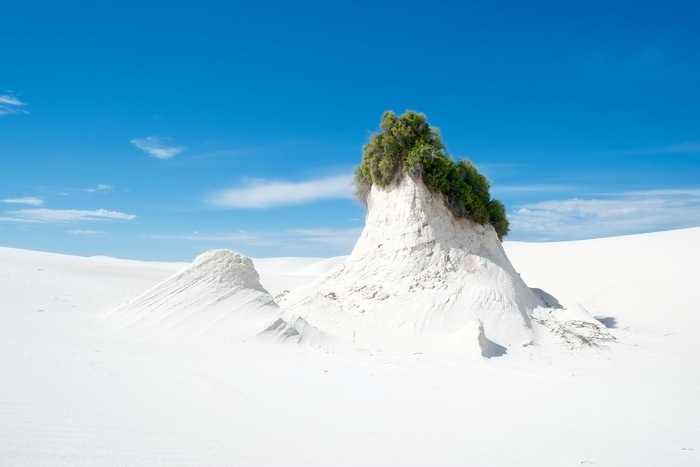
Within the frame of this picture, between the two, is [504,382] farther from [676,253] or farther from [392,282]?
[676,253]

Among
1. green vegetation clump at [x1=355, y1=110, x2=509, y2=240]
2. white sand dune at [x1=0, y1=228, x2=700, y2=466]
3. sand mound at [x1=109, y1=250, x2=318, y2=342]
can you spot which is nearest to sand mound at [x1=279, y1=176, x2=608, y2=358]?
green vegetation clump at [x1=355, y1=110, x2=509, y2=240]

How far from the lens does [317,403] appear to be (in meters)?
6.21

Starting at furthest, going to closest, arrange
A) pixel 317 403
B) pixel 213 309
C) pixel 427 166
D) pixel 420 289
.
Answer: pixel 427 166, pixel 420 289, pixel 213 309, pixel 317 403

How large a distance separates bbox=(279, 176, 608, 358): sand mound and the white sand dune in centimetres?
124

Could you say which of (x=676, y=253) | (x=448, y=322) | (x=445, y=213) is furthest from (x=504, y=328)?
(x=676, y=253)

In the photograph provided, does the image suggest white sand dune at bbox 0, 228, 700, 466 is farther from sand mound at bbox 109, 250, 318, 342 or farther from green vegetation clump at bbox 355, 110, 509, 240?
green vegetation clump at bbox 355, 110, 509, 240

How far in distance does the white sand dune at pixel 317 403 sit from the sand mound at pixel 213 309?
1.99ft

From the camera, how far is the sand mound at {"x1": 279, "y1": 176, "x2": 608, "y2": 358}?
1306cm

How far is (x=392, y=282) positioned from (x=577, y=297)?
1471 centimetres

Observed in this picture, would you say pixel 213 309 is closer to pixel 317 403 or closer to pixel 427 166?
pixel 317 403

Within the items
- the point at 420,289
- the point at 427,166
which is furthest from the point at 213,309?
the point at 427,166

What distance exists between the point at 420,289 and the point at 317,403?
8.86 metres

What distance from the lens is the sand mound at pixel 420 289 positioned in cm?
1306

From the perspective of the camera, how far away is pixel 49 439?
385 cm
